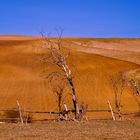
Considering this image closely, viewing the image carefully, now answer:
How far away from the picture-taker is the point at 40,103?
120ft

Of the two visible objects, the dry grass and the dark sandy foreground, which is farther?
the dry grass

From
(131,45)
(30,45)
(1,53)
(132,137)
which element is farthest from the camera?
(131,45)

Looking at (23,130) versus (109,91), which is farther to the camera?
(109,91)

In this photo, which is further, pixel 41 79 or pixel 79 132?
pixel 41 79

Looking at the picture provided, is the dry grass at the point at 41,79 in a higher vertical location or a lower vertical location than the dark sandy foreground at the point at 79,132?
lower

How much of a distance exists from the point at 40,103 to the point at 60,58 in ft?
31.5

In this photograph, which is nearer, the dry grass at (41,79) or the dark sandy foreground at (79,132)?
the dark sandy foreground at (79,132)

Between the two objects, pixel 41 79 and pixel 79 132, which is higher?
pixel 79 132

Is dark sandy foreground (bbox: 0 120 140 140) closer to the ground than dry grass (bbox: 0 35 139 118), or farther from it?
farther from it

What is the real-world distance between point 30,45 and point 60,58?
35014mm

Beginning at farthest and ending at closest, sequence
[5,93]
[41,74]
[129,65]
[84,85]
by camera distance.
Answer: [129,65], [41,74], [84,85], [5,93]

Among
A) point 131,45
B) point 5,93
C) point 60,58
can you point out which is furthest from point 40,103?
point 131,45

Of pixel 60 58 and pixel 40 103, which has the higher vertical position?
pixel 60 58

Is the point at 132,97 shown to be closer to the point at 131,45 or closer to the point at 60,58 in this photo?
the point at 60,58
